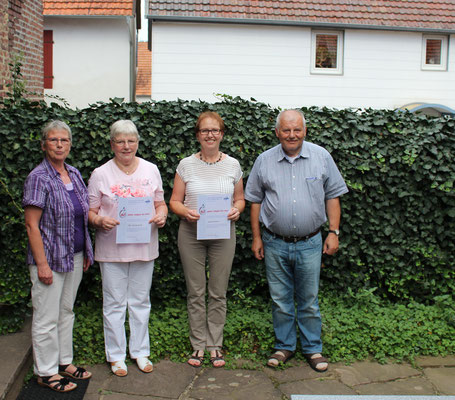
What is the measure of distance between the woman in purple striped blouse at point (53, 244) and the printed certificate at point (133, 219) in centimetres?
27

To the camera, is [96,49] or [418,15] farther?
[96,49]

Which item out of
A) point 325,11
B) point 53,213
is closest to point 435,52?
point 325,11

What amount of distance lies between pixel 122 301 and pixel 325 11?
43.9ft

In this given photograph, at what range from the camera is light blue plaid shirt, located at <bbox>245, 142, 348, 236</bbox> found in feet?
13.3

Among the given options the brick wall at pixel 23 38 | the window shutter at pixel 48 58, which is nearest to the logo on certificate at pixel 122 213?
the brick wall at pixel 23 38

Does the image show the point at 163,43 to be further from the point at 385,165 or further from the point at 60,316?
the point at 60,316

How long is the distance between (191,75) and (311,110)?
10.2m

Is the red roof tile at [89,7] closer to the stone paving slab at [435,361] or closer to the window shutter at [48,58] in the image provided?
the window shutter at [48,58]

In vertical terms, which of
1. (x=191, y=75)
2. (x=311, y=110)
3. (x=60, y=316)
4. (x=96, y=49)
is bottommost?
(x=60, y=316)

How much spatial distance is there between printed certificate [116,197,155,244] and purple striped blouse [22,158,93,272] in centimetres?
37

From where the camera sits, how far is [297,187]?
159 inches

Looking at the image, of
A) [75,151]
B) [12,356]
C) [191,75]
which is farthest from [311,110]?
[191,75]

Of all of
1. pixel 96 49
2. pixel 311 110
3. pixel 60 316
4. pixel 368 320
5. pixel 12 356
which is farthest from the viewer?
pixel 96 49

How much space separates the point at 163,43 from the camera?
14.7m
